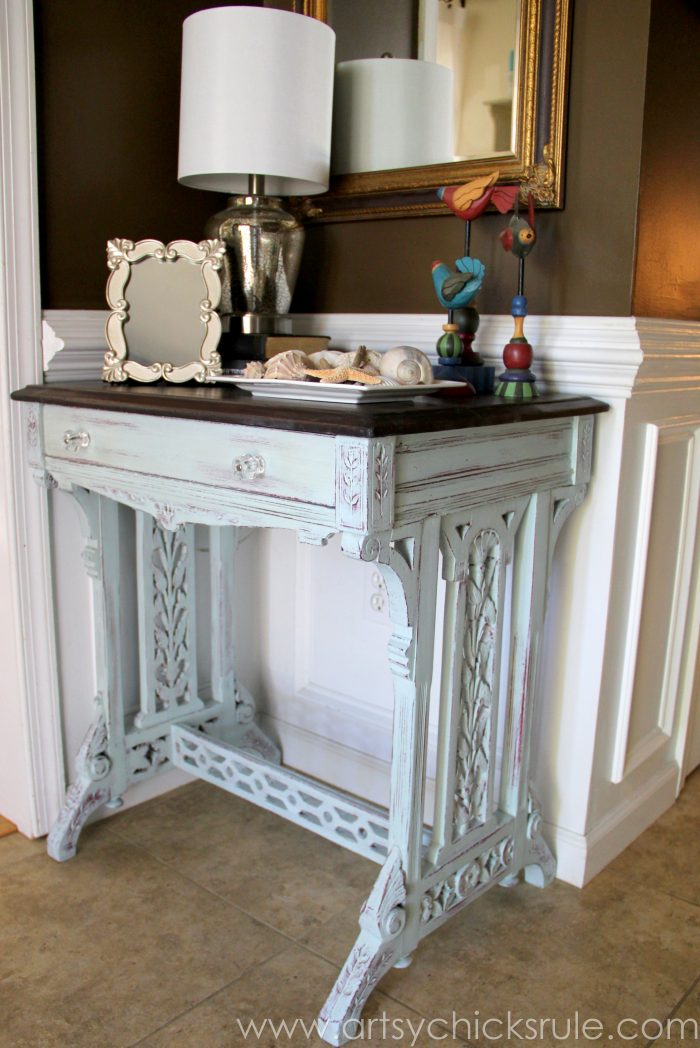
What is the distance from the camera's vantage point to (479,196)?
1698 millimetres

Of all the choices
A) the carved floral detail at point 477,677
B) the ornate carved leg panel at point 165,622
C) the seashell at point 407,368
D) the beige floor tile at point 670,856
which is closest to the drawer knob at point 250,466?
the seashell at point 407,368

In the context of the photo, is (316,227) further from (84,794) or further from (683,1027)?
(683,1027)

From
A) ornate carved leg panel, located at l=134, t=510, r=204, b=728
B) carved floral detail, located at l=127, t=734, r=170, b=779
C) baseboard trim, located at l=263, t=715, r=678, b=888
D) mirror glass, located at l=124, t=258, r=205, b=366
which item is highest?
mirror glass, located at l=124, t=258, r=205, b=366

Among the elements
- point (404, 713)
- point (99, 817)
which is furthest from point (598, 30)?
point (99, 817)

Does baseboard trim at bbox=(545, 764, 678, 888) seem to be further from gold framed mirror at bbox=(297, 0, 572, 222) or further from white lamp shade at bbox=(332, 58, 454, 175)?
white lamp shade at bbox=(332, 58, 454, 175)

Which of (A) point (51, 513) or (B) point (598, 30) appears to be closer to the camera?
(B) point (598, 30)

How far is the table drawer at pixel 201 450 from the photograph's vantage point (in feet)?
4.44

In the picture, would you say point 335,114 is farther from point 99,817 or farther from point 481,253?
point 99,817

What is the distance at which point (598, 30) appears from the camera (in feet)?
5.63

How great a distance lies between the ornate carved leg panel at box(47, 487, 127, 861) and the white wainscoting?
9 centimetres

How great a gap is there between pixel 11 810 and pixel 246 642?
0.69m

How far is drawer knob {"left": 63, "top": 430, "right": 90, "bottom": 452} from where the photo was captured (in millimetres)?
1733

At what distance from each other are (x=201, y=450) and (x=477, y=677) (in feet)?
2.11

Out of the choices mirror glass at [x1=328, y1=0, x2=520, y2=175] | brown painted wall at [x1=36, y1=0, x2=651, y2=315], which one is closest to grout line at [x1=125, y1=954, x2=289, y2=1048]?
brown painted wall at [x1=36, y1=0, x2=651, y2=315]
